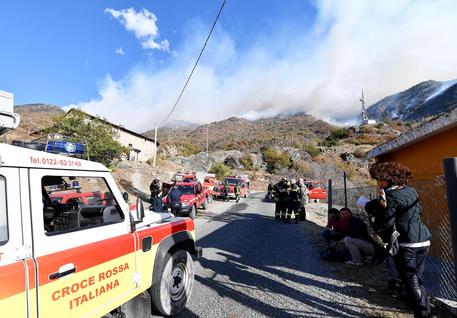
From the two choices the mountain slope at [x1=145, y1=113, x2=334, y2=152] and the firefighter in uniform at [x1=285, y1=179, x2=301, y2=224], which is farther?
the mountain slope at [x1=145, y1=113, x2=334, y2=152]

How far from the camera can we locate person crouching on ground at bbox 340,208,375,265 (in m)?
6.23

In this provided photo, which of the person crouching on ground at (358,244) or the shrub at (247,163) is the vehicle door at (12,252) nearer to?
the person crouching on ground at (358,244)

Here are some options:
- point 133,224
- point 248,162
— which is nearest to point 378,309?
point 133,224

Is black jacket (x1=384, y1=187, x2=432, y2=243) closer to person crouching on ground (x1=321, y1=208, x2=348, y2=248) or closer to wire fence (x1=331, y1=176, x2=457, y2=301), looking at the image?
wire fence (x1=331, y1=176, x2=457, y2=301)

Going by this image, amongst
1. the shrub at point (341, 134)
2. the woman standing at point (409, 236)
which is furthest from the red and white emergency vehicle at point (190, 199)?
the shrub at point (341, 134)

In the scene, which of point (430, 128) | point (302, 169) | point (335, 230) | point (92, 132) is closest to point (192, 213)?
point (335, 230)

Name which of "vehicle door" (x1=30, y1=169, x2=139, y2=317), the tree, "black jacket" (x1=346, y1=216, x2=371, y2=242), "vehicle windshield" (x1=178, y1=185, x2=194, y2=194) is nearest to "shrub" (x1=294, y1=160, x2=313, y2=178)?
the tree

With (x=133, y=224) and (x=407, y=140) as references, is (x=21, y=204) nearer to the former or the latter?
(x=133, y=224)

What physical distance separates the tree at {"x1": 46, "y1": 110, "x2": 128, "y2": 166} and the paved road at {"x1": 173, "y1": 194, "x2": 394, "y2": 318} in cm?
2204

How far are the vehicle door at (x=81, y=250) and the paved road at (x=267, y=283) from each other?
1604mm

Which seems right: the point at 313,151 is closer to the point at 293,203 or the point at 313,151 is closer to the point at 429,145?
the point at 293,203

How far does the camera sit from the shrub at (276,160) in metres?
65.1

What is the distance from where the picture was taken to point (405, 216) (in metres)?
3.57

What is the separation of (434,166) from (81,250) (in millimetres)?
7165
